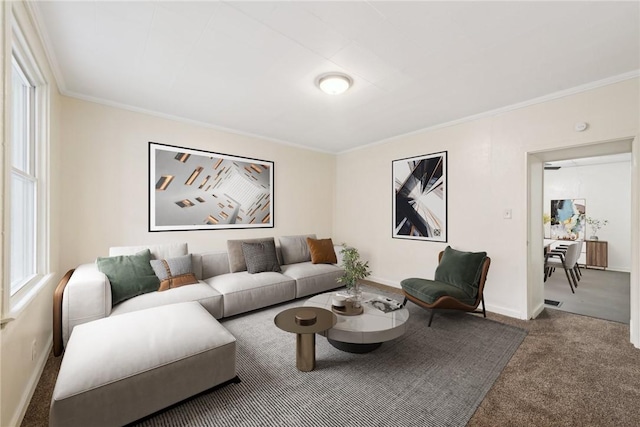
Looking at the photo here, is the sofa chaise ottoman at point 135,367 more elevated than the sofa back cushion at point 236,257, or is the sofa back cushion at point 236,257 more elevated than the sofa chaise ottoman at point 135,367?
the sofa back cushion at point 236,257

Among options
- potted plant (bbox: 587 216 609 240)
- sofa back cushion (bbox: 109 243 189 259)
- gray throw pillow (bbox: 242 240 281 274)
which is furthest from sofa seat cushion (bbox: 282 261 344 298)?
potted plant (bbox: 587 216 609 240)

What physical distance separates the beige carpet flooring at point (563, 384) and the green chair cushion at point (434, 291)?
25.6 inches

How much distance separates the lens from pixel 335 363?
2322 mm

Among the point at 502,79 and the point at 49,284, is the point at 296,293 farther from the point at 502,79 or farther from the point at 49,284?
the point at 502,79

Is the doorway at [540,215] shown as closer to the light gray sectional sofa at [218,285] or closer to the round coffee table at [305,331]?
the light gray sectional sofa at [218,285]

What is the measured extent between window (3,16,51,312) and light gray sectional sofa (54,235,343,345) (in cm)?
34

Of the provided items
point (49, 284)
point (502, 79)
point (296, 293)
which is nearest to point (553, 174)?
point (502, 79)

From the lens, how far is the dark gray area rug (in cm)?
173

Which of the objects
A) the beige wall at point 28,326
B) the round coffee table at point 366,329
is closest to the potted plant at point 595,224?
the round coffee table at point 366,329

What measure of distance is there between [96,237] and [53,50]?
1953 mm

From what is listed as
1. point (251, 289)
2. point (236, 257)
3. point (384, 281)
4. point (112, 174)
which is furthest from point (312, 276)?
point (112, 174)

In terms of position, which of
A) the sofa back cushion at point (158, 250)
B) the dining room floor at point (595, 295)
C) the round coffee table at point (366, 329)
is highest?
the sofa back cushion at point (158, 250)

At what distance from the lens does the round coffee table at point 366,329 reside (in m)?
2.23

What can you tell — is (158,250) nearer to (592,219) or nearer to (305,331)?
(305,331)
